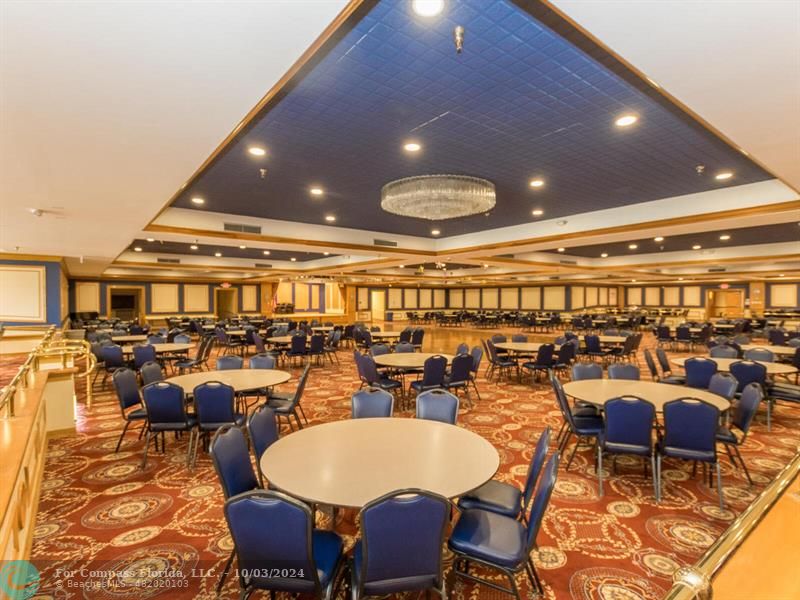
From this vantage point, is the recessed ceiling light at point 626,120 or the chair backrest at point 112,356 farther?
the chair backrest at point 112,356

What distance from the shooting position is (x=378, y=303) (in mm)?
30391

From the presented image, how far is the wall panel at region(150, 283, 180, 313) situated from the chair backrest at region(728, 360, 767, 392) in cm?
2201

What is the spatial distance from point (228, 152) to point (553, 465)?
462cm

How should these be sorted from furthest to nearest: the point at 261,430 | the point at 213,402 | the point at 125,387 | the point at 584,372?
the point at 584,372
the point at 125,387
the point at 213,402
the point at 261,430

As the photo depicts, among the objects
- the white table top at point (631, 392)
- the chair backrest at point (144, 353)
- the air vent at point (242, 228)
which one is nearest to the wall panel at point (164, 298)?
the chair backrest at point (144, 353)

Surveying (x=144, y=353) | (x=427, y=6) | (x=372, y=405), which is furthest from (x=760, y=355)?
(x=144, y=353)

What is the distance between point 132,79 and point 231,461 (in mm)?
2273

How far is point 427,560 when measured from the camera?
1.88 meters

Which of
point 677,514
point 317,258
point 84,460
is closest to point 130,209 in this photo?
point 84,460

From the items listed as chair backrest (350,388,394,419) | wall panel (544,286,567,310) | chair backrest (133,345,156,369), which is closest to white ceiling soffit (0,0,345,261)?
chair backrest (350,388,394,419)

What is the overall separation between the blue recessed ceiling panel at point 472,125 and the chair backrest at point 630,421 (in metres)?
2.65

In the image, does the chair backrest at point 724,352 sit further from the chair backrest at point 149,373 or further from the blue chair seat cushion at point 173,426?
the chair backrest at point 149,373

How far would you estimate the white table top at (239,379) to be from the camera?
4797 millimetres

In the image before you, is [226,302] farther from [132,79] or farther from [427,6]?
[427,6]
